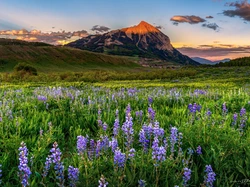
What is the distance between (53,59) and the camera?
362 feet

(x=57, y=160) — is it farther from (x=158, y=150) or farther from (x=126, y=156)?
(x=158, y=150)

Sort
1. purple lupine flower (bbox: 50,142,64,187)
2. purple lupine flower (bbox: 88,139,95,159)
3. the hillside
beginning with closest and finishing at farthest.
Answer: purple lupine flower (bbox: 50,142,64,187)
purple lupine flower (bbox: 88,139,95,159)
the hillside

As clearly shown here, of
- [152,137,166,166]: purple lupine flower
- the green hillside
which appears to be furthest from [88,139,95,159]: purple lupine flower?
the green hillside

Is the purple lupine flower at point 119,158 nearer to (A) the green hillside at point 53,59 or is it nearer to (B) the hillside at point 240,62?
(B) the hillside at point 240,62

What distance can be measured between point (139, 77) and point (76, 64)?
7977 cm

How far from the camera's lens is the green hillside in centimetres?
9462

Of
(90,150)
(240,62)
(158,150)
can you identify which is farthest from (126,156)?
(240,62)

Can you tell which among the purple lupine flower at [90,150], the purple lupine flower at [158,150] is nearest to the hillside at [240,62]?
the purple lupine flower at [90,150]

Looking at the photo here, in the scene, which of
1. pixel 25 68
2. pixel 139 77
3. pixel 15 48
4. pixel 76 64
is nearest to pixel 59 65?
pixel 76 64

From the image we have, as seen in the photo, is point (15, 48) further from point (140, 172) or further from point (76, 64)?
point (140, 172)

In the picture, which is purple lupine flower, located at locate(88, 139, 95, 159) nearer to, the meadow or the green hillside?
the meadow

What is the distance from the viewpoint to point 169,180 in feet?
9.90

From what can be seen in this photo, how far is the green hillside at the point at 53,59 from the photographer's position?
310 feet

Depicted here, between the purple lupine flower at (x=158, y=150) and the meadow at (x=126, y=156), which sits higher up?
the purple lupine flower at (x=158, y=150)
